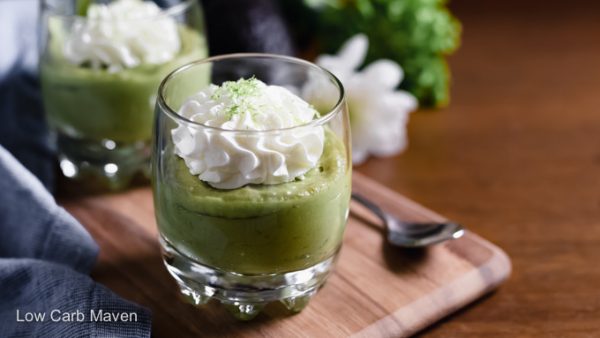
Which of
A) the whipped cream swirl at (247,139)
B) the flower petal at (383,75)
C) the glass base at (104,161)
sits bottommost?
the glass base at (104,161)

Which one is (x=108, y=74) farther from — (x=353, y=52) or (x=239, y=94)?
(x=353, y=52)

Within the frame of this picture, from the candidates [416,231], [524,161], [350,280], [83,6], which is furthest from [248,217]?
[524,161]

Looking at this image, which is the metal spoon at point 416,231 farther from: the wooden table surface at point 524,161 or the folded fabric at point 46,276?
the folded fabric at point 46,276

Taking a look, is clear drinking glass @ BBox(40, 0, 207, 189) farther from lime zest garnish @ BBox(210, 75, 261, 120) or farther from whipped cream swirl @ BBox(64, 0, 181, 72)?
lime zest garnish @ BBox(210, 75, 261, 120)

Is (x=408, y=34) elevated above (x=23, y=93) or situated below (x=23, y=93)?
above

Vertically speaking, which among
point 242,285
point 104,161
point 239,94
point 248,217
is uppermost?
point 239,94

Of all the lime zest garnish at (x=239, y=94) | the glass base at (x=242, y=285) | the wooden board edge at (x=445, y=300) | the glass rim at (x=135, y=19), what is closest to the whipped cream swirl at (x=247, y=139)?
the lime zest garnish at (x=239, y=94)
